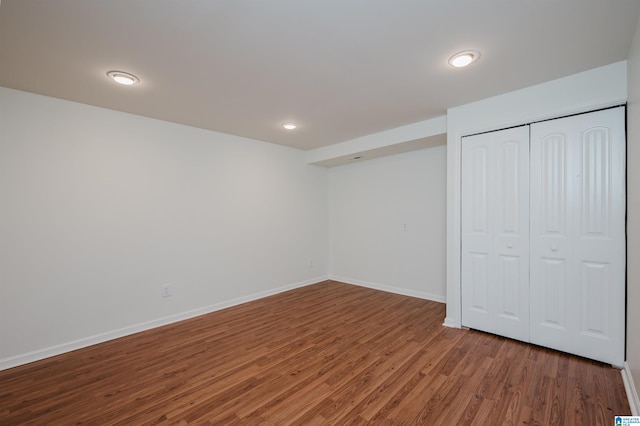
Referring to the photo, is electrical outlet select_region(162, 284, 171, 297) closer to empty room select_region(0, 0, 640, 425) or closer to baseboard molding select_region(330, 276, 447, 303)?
empty room select_region(0, 0, 640, 425)

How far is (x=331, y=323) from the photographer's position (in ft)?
10.6

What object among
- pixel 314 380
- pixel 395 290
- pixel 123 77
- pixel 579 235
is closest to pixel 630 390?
pixel 579 235

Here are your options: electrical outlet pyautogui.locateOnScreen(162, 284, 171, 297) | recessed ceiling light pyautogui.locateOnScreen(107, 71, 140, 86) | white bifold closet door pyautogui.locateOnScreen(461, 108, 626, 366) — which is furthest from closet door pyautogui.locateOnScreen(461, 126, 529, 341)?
electrical outlet pyautogui.locateOnScreen(162, 284, 171, 297)

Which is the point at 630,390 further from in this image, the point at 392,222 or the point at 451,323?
the point at 392,222

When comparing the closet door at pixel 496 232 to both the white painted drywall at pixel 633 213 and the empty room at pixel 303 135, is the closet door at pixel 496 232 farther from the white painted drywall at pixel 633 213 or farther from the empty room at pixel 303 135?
the white painted drywall at pixel 633 213

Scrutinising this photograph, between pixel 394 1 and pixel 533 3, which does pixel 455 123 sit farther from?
pixel 394 1

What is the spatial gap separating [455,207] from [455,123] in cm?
92

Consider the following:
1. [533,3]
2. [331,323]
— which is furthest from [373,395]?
[533,3]

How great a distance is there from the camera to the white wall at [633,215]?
1.74m

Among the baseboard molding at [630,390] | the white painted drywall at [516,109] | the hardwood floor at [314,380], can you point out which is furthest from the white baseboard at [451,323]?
the baseboard molding at [630,390]

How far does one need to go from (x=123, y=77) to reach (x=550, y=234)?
12.8ft

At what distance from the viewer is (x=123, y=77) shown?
225 cm

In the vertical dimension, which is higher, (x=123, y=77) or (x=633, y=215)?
(x=123, y=77)

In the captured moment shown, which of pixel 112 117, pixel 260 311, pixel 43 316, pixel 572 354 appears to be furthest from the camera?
pixel 260 311
